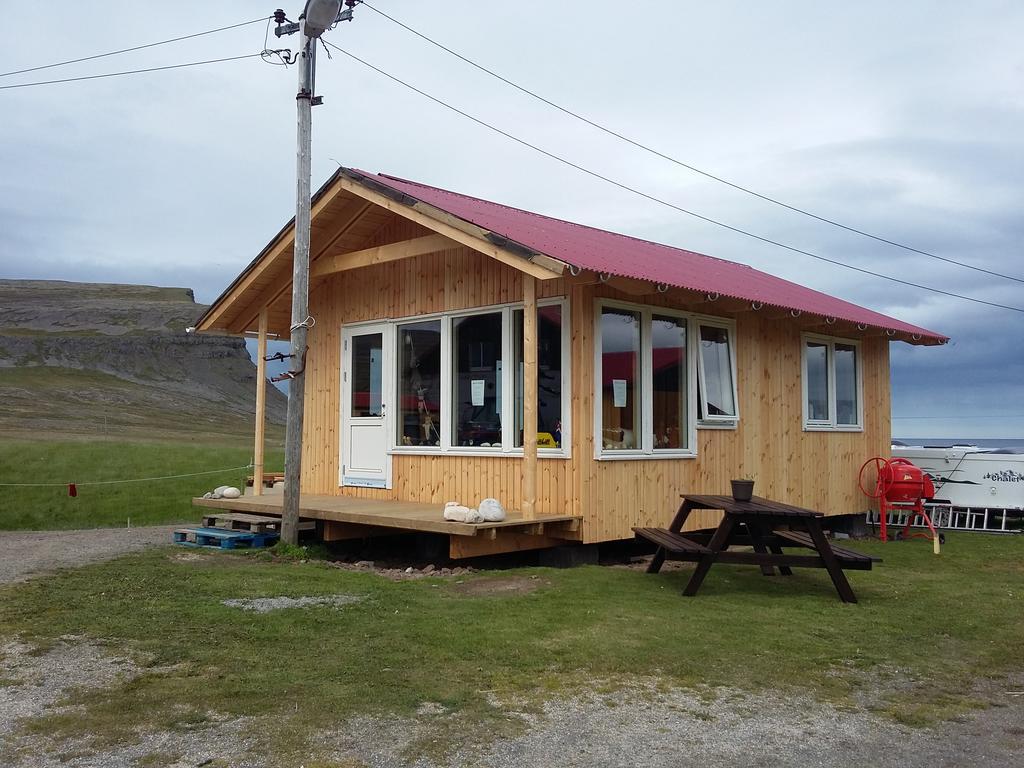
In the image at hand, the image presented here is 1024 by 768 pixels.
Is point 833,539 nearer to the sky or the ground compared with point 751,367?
nearer to the ground

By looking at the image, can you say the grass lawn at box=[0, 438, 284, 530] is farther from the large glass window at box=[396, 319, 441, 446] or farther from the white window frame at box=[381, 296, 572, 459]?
the white window frame at box=[381, 296, 572, 459]

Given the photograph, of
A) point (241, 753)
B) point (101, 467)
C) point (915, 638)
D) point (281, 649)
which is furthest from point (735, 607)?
point (101, 467)

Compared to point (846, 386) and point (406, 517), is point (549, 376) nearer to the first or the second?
point (406, 517)

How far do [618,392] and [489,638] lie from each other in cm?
374

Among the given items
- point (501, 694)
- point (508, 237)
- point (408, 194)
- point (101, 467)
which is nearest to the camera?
point (501, 694)

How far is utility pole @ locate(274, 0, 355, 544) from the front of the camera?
30.7ft

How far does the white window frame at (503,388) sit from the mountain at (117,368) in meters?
29.8

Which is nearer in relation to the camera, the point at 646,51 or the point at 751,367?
the point at 751,367

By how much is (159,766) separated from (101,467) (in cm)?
2213

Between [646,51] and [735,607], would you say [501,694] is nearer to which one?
[735,607]

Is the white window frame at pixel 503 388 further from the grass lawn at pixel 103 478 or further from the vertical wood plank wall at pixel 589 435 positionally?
the grass lawn at pixel 103 478

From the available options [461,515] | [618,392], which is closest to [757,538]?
[618,392]

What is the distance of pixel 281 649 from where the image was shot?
5.33 meters

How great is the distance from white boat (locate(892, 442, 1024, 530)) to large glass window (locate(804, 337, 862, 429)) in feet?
7.33
